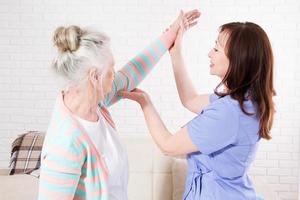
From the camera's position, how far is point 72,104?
155cm

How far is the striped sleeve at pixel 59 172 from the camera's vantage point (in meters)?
1.41

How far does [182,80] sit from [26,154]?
1.41 m

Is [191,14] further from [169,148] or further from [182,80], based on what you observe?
[169,148]

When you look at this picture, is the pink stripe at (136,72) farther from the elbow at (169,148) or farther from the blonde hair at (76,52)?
the blonde hair at (76,52)

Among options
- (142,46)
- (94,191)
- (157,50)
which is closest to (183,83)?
(157,50)

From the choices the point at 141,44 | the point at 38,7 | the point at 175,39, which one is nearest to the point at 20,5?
the point at 38,7

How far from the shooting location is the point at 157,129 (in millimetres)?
1843

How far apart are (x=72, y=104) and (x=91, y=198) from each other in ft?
1.10

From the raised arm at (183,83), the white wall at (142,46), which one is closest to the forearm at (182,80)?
the raised arm at (183,83)

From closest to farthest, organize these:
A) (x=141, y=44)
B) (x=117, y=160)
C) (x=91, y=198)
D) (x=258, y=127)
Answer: (x=91, y=198)
(x=117, y=160)
(x=258, y=127)
(x=141, y=44)

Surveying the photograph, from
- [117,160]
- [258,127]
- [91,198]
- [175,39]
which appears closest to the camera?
[91,198]

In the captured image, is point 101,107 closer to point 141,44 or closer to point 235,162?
point 235,162

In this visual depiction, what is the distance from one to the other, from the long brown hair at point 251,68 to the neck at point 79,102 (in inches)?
21.7

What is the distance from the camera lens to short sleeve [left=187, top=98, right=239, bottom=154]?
5.49ft
